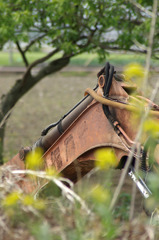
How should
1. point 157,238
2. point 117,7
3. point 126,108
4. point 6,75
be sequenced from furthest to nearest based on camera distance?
point 6,75 → point 117,7 → point 126,108 → point 157,238

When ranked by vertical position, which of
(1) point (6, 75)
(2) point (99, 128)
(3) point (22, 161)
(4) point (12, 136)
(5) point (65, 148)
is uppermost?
(2) point (99, 128)

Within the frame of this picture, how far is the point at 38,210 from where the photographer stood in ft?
6.83

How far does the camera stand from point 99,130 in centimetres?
317

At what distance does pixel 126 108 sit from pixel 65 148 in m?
0.78

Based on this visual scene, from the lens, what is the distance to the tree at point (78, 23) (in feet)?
20.5

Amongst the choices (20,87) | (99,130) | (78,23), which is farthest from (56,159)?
(20,87)

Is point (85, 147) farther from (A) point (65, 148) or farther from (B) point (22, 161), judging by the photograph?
(B) point (22, 161)

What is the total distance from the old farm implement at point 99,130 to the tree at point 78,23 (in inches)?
97.2

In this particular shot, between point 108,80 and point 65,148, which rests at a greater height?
point 108,80

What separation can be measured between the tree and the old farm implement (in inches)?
97.2

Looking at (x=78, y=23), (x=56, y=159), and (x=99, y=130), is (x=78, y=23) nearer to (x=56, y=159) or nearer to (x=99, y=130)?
(x=56, y=159)

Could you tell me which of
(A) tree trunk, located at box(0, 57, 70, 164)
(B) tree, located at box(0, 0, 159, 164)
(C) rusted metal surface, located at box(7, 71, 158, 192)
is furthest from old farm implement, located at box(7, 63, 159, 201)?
(A) tree trunk, located at box(0, 57, 70, 164)

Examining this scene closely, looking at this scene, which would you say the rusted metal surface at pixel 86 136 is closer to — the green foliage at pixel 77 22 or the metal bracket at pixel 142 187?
the metal bracket at pixel 142 187

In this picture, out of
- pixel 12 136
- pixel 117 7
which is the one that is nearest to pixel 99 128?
pixel 117 7
